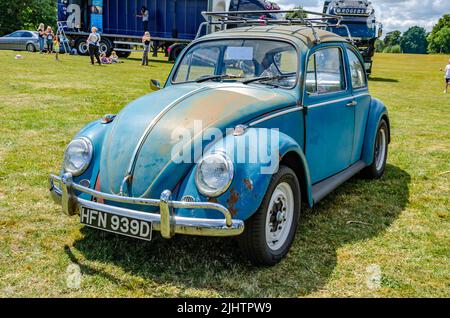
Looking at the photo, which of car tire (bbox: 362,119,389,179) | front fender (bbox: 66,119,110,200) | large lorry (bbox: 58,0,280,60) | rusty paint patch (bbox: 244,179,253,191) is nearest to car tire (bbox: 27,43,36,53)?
large lorry (bbox: 58,0,280,60)

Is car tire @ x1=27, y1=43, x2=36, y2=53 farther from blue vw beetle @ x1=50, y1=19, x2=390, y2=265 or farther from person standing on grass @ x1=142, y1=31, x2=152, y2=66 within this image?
blue vw beetle @ x1=50, y1=19, x2=390, y2=265

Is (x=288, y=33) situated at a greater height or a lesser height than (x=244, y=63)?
greater

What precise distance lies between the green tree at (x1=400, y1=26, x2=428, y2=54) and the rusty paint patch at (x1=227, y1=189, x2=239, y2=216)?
6525 inches

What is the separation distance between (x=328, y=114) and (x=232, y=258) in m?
1.73

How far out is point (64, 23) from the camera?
24797 mm

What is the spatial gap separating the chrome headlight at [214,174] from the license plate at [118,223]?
16.9 inches

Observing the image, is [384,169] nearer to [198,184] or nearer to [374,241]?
[374,241]

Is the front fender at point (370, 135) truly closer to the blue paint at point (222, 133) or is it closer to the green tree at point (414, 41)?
the blue paint at point (222, 133)

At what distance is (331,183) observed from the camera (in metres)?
4.38

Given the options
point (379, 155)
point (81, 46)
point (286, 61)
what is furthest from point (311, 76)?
point (81, 46)

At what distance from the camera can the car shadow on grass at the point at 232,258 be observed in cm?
308

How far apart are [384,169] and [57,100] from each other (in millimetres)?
7527

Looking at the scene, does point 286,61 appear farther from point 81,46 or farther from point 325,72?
point 81,46

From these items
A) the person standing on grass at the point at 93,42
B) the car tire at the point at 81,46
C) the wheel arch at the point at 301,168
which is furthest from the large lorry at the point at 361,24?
the wheel arch at the point at 301,168
